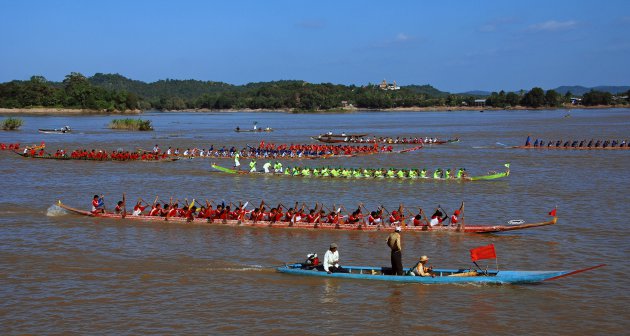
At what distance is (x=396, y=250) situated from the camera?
49.4 ft

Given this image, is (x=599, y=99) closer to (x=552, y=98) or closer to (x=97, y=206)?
(x=552, y=98)

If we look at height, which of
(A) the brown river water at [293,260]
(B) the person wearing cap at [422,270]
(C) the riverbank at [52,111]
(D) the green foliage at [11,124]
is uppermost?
(C) the riverbank at [52,111]

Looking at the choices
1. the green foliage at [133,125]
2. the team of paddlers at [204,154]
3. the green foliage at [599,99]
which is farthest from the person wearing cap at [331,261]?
the green foliage at [599,99]

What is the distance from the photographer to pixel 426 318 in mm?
13539

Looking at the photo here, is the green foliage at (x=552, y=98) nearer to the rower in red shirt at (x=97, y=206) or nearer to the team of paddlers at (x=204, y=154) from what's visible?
the team of paddlers at (x=204, y=154)

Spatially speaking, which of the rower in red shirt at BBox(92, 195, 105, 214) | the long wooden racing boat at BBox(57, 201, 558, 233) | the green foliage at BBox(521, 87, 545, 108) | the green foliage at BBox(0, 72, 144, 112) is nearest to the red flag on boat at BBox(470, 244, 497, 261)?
the long wooden racing boat at BBox(57, 201, 558, 233)

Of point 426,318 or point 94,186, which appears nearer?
point 426,318

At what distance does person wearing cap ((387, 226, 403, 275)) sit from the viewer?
586 inches

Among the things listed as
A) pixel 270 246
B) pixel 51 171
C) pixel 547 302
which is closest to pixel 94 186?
pixel 51 171

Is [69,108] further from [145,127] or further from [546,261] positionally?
[546,261]

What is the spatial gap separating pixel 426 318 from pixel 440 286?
1.91 metres

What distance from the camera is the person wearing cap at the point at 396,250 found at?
14883 millimetres

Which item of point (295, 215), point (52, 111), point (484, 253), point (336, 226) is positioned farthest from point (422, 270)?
point (52, 111)

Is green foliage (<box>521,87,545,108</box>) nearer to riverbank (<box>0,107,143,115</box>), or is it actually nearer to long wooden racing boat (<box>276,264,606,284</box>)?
riverbank (<box>0,107,143,115</box>)
